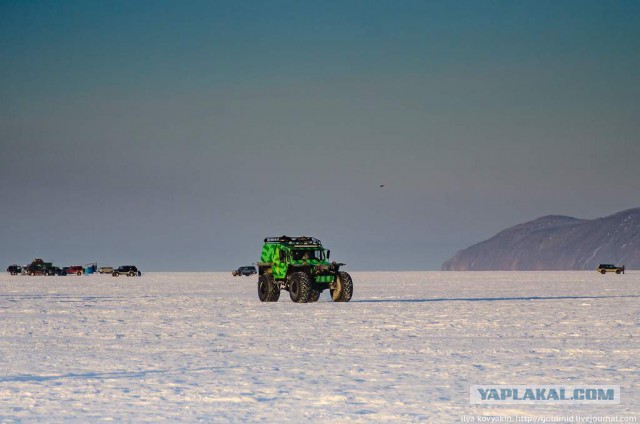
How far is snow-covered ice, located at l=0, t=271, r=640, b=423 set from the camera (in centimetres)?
1185

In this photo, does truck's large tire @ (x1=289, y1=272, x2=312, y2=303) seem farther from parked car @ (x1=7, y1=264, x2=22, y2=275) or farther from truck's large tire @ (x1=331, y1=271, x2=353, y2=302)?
parked car @ (x1=7, y1=264, x2=22, y2=275)

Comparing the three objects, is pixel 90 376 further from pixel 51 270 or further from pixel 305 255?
pixel 51 270

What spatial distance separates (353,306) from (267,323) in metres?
9.82

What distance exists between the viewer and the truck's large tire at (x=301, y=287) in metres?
38.0

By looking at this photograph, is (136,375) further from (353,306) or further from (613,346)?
(353,306)

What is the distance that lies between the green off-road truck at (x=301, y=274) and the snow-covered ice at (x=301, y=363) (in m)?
7.82

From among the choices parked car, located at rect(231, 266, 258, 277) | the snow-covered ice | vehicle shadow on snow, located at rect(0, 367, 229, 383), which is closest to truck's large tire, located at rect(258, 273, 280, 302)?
the snow-covered ice

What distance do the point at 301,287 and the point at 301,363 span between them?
21.3 m

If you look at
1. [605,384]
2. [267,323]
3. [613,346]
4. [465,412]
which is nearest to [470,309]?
[267,323]

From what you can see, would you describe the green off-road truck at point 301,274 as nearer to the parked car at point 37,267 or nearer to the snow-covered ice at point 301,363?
the snow-covered ice at point 301,363

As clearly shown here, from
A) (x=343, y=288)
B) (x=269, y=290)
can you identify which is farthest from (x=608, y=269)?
(x=269, y=290)

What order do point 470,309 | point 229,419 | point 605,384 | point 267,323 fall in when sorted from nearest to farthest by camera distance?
point 229,419 → point 605,384 → point 267,323 → point 470,309

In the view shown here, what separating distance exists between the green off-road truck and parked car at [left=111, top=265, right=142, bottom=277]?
7597 centimetres

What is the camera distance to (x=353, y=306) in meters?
36.1
